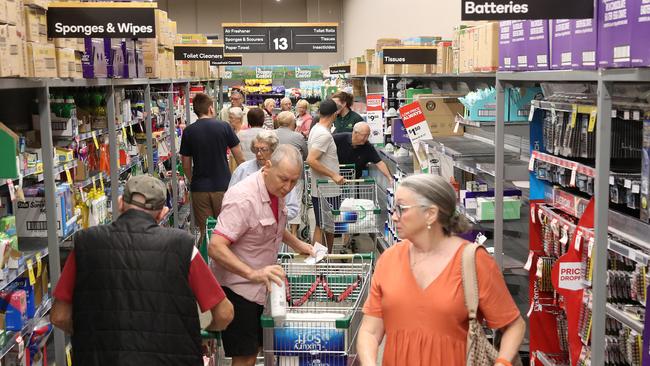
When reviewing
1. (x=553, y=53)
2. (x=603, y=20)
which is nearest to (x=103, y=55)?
(x=553, y=53)

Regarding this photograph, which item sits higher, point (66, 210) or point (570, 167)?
point (570, 167)

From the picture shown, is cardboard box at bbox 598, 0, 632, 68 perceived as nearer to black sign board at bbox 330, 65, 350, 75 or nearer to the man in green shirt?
the man in green shirt

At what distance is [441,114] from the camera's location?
26.4 ft

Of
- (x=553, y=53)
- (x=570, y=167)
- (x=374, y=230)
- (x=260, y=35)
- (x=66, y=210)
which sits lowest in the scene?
(x=374, y=230)

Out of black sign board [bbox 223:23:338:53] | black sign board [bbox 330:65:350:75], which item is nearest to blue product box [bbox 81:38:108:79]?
black sign board [bbox 330:65:350:75]

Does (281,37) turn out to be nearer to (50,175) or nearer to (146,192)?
(50,175)

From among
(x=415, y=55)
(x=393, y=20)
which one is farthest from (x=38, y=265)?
(x=393, y=20)

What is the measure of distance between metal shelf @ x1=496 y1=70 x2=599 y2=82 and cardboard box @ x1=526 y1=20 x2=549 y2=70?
5cm

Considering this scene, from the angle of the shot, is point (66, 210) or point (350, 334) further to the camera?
point (66, 210)

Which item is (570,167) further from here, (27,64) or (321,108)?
(321,108)

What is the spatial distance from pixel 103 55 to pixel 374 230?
10.3 ft

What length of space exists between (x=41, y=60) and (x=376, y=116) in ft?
23.9

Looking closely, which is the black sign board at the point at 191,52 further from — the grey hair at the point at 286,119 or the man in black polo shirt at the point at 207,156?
the man in black polo shirt at the point at 207,156

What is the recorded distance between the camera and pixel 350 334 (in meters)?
3.87
